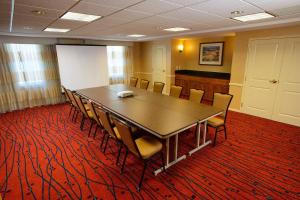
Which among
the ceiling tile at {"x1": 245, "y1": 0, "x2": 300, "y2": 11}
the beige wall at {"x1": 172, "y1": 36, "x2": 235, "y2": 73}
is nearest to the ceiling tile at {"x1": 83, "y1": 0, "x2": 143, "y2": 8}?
the ceiling tile at {"x1": 245, "y1": 0, "x2": 300, "y2": 11}

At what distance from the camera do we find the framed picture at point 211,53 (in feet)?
20.8

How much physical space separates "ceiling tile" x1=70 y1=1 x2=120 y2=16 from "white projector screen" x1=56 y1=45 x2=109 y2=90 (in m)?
3.86

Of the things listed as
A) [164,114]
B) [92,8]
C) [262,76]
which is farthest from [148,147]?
[262,76]

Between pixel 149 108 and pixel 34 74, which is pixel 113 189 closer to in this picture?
pixel 149 108

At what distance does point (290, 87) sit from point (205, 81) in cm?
267

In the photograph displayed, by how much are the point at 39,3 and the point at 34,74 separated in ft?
14.0

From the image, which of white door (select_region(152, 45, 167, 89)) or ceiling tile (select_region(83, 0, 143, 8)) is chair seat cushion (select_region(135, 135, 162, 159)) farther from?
white door (select_region(152, 45, 167, 89))

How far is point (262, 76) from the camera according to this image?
4.53 meters

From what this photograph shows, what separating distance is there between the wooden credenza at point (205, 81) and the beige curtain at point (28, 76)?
4904 millimetres

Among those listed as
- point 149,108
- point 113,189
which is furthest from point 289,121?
point 113,189

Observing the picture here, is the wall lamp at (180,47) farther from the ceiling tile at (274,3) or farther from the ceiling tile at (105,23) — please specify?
the ceiling tile at (274,3)

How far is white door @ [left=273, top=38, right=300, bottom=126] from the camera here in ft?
12.9

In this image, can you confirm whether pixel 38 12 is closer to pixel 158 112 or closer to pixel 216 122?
Answer: pixel 158 112

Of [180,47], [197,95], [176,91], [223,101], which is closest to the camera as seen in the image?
[223,101]
